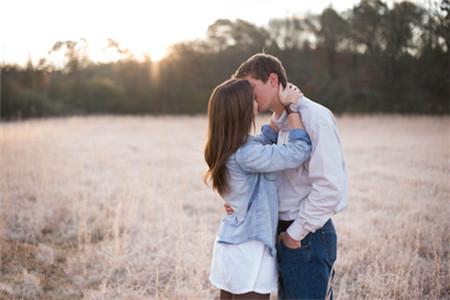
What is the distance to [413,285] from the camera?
3.58 meters

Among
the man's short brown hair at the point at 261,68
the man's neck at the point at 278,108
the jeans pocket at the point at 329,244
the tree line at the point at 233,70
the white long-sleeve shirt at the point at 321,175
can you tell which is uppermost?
the tree line at the point at 233,70

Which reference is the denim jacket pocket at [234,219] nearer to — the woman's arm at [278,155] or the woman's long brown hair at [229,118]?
the woman's long brown hair at [229,118]

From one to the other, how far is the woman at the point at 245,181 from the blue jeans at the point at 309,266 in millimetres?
83

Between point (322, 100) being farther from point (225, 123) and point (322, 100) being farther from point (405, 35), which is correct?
point (225, 123)

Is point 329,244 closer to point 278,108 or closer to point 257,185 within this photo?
point 257,185

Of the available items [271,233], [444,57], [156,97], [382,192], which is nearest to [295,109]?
[271,233]

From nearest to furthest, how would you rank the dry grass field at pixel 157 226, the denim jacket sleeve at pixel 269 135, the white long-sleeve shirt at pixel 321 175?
the white long-sleeve shirt at pixel 321 175 → the denim jacket sleeve at pixel 269 135 → the dry grass field at pixel 157 226

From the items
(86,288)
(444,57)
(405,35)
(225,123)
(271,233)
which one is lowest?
(86,288)

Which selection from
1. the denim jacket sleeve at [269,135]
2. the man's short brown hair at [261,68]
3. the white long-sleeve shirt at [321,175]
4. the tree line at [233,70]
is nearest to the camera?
the white long-sleeve shirt at [321,175]

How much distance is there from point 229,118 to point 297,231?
692 millimetres

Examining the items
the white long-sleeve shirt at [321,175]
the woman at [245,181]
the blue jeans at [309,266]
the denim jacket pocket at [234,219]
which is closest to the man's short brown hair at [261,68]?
the woman at [245,181]

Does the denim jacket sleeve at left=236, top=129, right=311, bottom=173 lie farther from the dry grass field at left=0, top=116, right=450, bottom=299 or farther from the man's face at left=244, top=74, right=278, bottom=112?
the dry grass field at left=0, top=116, right=450, bottom=299

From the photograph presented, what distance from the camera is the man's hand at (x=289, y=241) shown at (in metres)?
2.18

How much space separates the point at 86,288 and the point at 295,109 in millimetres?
2810
